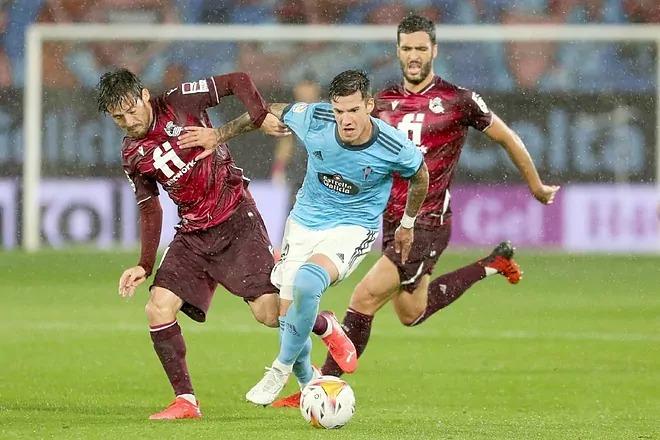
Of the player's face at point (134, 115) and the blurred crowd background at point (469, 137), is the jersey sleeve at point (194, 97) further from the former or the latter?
the blurred crowd background at point (469, 137)

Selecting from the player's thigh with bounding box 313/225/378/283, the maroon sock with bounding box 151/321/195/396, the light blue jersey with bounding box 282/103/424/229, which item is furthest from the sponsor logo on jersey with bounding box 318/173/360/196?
the maroon sock with bounding box 151/321/195/396

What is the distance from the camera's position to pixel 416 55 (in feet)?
28.0

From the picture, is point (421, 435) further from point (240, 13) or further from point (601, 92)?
point (240, 13)

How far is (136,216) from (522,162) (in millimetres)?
9716

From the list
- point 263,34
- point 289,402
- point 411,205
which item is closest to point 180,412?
point 289,402

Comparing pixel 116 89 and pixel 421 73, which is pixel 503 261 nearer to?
pixel 421 73

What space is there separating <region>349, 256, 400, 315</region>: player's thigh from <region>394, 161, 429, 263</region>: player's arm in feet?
2.47

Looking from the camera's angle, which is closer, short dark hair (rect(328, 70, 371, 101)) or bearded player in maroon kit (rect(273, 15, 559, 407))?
short dark hair (rect(328, 70, 371, 101))

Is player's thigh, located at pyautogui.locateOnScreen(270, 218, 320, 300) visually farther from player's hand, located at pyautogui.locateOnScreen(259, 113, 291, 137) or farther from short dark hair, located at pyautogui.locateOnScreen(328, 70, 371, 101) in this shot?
short dark hair, located at pyautogui.locateOnScreen(328, 70, 371, 101)

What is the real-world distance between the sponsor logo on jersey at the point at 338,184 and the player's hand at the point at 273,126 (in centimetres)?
29

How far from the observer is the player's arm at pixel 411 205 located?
24.7 ft

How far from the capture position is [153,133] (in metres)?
7.48

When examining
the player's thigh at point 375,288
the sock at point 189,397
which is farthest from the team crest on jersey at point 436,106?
the sock at point 189,397

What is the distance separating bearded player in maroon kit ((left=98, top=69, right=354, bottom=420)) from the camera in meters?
7.46
